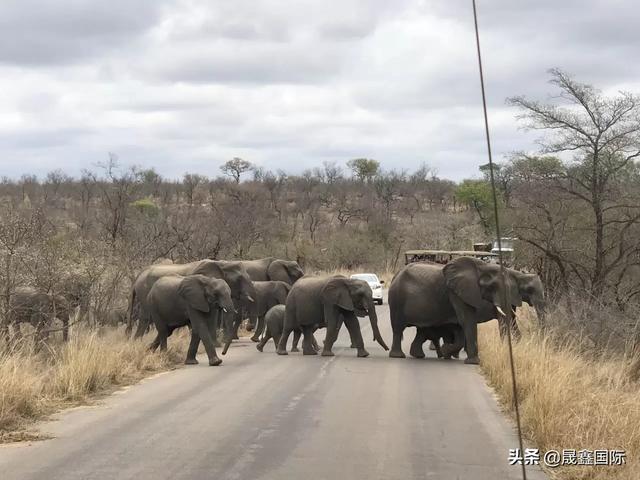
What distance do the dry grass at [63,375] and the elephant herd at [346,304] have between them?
1.11 m

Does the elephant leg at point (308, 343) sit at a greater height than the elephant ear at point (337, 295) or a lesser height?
lesser

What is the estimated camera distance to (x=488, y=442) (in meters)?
8.49

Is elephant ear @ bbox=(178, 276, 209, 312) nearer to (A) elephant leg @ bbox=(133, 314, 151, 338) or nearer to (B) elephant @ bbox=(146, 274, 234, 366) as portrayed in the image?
(B) elephant @ bbox=(146, 274, 234, 366)

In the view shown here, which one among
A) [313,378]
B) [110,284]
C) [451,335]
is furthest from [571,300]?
[110,284]

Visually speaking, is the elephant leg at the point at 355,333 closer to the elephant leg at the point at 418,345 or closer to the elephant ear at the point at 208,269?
the elephant leg at the point at 418,345

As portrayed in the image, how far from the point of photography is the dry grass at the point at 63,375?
9539 mm

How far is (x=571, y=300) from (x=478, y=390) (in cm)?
878

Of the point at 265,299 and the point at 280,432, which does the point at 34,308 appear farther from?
the point at 280,432

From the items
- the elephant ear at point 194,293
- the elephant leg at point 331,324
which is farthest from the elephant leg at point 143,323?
the elephant leg at point 331,324

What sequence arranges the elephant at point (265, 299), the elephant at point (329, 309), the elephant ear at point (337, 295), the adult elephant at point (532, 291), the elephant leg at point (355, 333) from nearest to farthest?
1. the elephant leg at point (355, 333)
2. the elephant at point (329, 309)
3. the elephant ear at point (337, 295)
4. the adult elephant at point (532, 291)
5. the elephant at point (265, 299)

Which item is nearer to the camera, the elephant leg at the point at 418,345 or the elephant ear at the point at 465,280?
the elephant ear at the point at 465,280

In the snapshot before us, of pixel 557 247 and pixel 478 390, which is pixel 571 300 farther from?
pixel 478 390

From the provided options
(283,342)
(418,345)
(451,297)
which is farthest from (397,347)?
(283,342)

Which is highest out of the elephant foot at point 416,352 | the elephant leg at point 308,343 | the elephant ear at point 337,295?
the elephant ear at point 337,295
